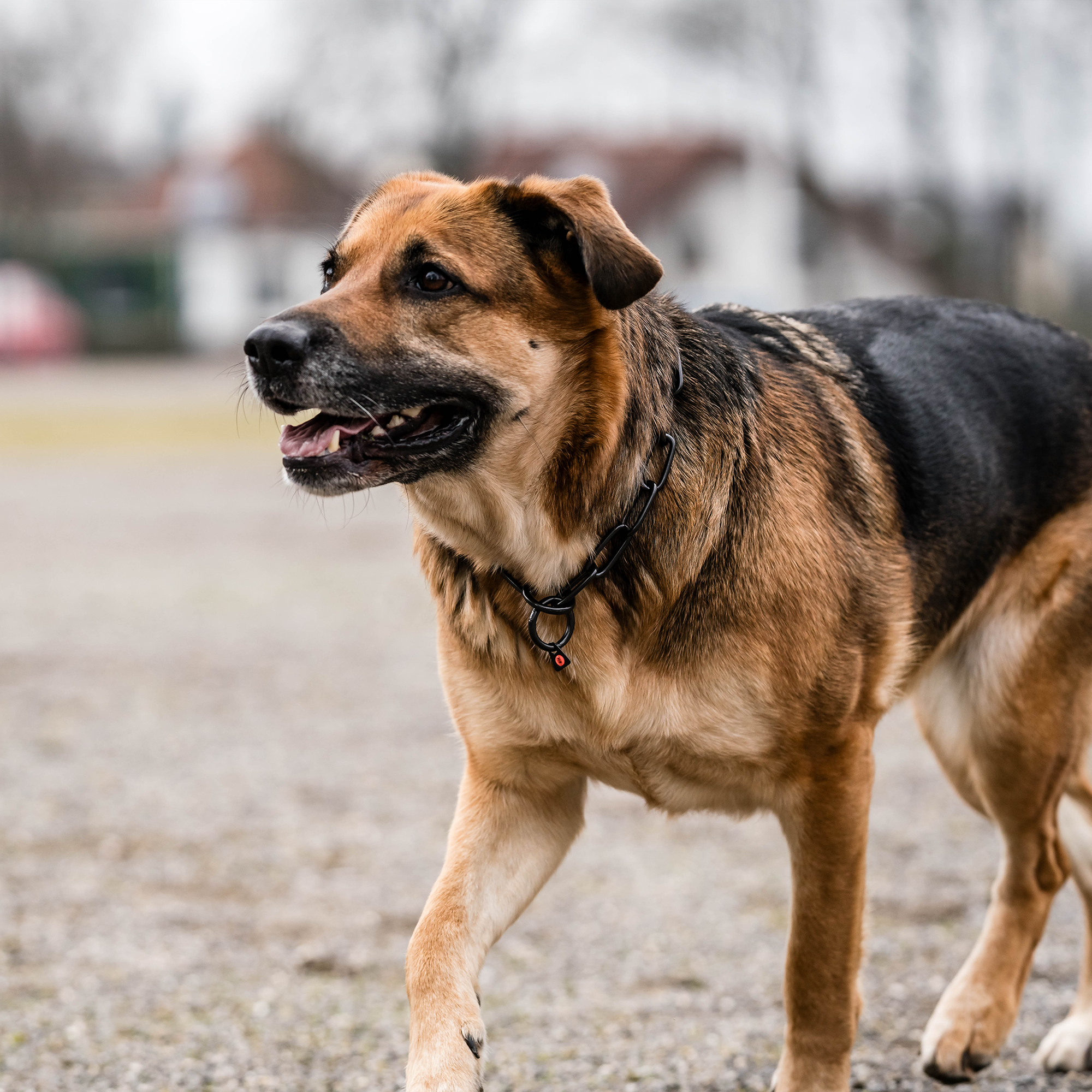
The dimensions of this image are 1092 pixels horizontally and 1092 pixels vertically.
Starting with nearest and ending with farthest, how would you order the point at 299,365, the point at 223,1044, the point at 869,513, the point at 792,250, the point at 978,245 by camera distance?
1. the point at 299,365
2. the point at 869,513
3. the point at 223,1044
4. the point at 978,245
5. the point at 792,250

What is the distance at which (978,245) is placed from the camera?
36469 mm

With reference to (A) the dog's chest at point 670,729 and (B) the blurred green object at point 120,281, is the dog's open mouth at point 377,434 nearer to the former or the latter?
(A) the dog's chest at point 670,729

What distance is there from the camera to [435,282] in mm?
3150

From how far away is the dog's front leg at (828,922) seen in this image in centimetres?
319

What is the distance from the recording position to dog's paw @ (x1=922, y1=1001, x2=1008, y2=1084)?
11.6 ft

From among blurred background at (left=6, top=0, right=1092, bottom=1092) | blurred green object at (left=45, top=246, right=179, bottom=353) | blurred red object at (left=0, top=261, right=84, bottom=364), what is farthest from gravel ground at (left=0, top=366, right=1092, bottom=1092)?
blurred green object at (left=45, top=246, right=179, bottom=353)

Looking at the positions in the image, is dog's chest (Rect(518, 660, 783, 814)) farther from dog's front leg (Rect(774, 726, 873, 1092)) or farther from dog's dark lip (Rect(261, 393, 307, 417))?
dog's dark lip (Rect(261, 393, 307, 417))

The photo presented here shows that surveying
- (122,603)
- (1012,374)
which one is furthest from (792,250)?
(1012,374)

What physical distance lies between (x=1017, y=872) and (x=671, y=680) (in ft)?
4.56

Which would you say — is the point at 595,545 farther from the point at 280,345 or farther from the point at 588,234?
the point at 280,345

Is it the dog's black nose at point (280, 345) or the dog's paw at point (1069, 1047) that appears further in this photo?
the dog's paw at point (1069, 1047)

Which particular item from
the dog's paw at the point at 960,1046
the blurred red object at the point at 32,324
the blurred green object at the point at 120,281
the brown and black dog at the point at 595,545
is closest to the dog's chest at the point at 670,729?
the brown and black dog at the point at 595,545

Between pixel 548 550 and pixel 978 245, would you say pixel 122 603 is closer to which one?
pixel 548 550

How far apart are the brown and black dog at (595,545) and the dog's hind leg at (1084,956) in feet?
0.92
